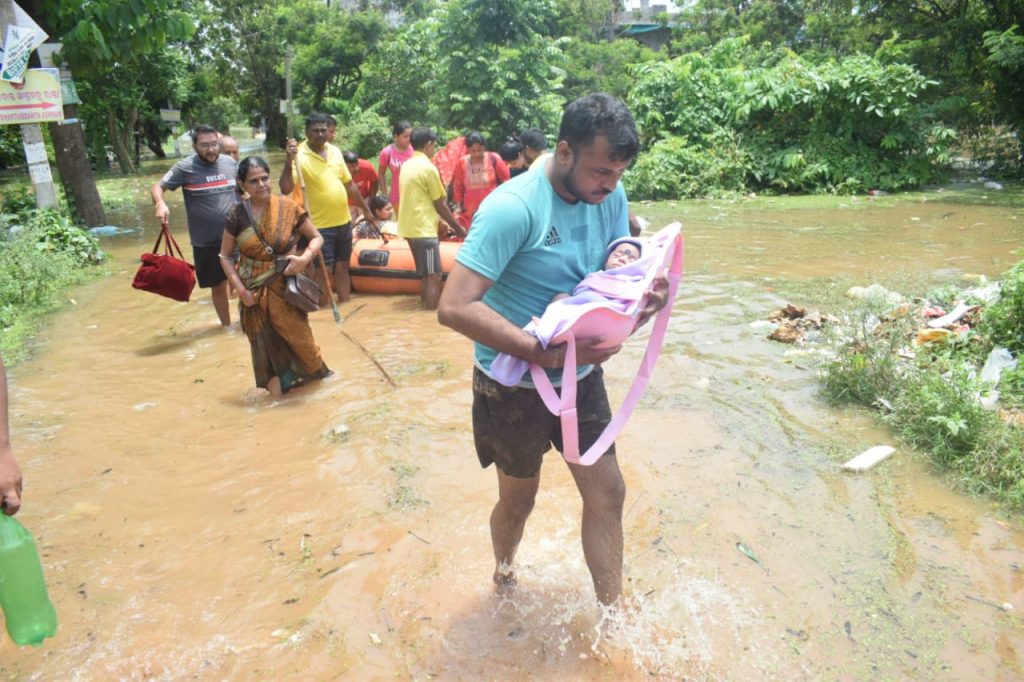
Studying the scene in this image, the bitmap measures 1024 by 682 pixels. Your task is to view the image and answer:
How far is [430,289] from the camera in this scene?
7.06m

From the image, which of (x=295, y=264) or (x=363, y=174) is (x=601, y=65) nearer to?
(x=363, y=174)

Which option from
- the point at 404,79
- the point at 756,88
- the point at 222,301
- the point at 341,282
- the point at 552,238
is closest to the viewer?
the point at 552,238

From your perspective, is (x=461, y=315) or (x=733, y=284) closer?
(x=461, y=315)

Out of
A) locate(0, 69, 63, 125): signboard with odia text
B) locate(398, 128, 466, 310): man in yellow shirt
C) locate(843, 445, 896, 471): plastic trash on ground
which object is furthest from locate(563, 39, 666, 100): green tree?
locate(843, 445, 896, 471): plastic trash on ground

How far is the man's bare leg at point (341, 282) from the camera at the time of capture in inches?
288

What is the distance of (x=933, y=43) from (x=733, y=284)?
12367mm

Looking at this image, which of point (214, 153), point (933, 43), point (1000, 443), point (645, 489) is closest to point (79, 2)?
point (214, 153)

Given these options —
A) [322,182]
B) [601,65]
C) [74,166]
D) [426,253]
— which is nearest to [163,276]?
[322,182]

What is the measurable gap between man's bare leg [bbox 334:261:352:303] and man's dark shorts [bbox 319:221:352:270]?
102 mm

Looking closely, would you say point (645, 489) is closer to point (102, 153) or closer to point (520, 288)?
point (520, 288)

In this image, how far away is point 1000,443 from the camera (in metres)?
3.48

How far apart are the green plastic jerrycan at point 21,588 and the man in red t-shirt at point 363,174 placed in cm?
655

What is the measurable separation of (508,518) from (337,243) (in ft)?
15.8

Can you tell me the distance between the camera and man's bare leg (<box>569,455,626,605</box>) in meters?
2.38
